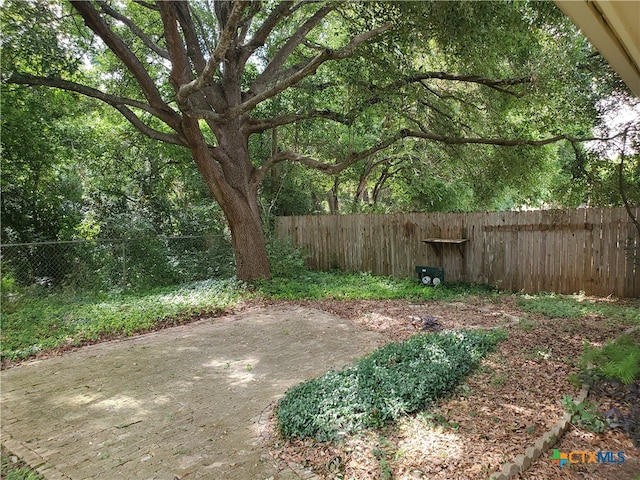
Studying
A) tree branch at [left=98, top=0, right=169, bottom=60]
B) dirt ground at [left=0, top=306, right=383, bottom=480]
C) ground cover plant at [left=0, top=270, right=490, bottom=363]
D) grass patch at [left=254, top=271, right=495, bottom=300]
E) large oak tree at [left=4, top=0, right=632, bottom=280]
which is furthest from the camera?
grass patch at [left=254, top=271, right=495, bottom=300]

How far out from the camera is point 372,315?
6.57m

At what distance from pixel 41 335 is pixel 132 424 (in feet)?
11.0

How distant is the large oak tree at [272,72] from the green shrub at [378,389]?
407 centimetres

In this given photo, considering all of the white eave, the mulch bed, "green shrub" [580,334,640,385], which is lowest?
the mulch bed

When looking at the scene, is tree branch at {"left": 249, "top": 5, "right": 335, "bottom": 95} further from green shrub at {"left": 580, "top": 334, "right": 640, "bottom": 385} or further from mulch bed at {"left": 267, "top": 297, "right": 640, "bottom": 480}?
green shrub at {"left": 580, "top": 334, "right": 640, "bottom": 385}

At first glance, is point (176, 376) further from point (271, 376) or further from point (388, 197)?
point (388, 197)

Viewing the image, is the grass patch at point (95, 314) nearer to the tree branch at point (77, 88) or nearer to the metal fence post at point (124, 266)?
the metal fence post at point (124, 266)

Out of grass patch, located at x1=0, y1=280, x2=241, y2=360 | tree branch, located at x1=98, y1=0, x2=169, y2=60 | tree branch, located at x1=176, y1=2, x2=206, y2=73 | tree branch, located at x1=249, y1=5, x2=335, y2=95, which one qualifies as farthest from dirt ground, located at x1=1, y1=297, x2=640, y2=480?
tree branch, located at x1=176, y1=2, x2=206, y2=73

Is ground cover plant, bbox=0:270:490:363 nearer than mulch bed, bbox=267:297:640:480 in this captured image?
No

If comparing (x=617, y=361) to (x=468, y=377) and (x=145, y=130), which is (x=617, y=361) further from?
(x=145, y=130)

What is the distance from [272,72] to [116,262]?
18.6 feet

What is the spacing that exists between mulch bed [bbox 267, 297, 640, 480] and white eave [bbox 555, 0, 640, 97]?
2.57 meters

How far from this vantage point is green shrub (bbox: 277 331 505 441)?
117 inches

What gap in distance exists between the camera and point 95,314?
6.43 metres
